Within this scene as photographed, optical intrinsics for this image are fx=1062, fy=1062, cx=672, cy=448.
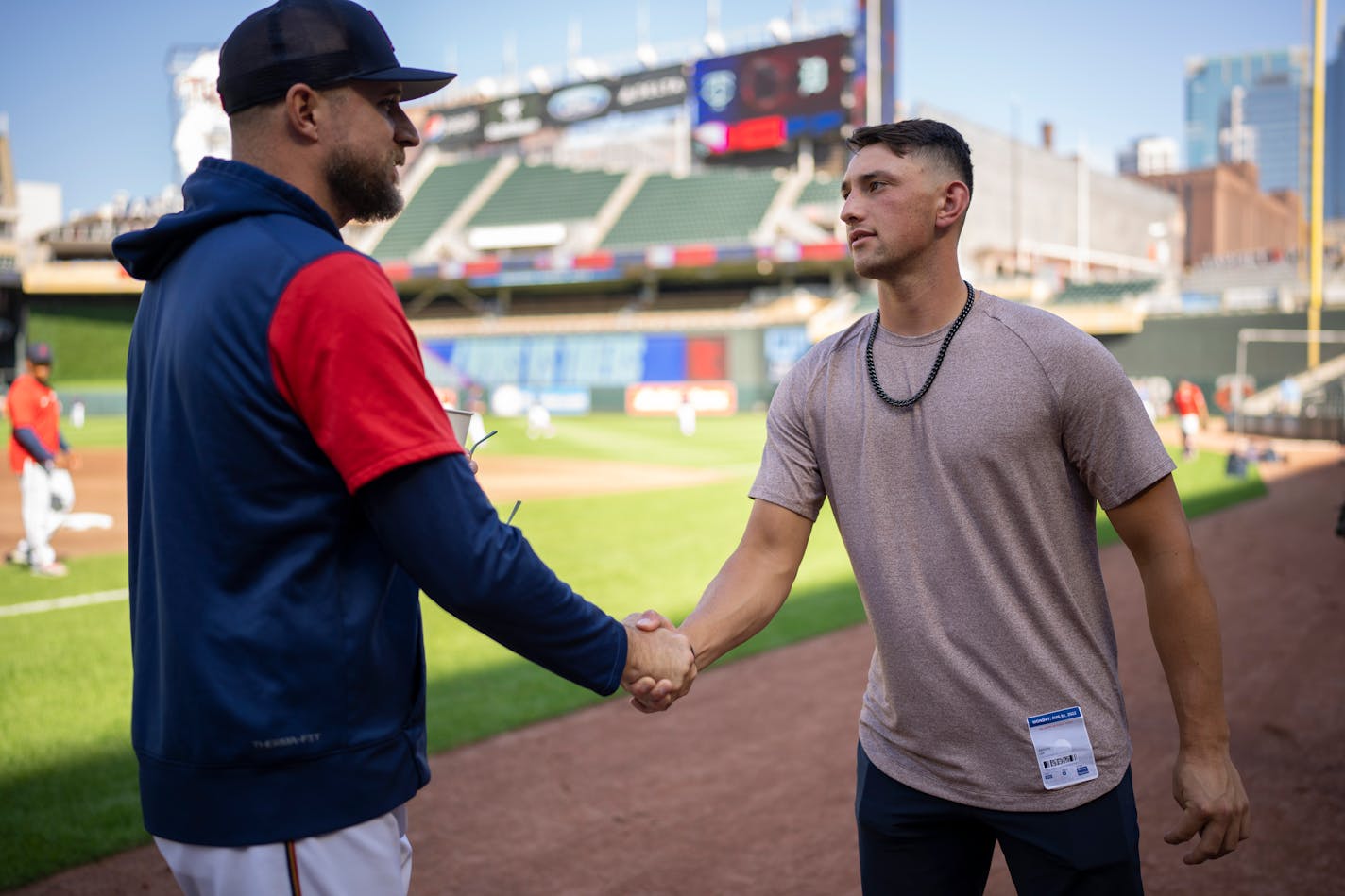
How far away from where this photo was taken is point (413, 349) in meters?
1.72

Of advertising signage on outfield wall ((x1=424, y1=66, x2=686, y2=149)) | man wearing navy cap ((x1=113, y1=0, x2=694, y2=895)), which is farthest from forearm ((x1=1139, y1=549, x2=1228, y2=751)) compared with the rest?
advertising signage on outfield wall ((x1=424, y1=66, x2=686, y2=149))

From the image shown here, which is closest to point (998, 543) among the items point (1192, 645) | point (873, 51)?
point (1192, 645)

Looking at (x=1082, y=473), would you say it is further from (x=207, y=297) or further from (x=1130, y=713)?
(x=1130, y=713)

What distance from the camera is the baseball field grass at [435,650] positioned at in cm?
502

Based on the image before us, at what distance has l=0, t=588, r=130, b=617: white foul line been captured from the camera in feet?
29.7

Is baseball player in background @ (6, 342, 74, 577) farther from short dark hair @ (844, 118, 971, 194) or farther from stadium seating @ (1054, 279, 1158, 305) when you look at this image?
stadium seating @ (1054, 279, 1158, 305)

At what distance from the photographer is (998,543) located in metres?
2.21

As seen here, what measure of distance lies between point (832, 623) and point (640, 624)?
6856 mm

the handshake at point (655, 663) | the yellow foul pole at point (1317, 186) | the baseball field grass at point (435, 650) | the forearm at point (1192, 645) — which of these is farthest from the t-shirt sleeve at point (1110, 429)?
the yellow foul pole at point (1317, 186)

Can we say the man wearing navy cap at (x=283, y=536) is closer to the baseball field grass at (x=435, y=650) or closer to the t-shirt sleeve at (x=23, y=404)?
the baseball field grass at (x=435, y=650)

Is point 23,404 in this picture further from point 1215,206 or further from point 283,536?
point 1215,206

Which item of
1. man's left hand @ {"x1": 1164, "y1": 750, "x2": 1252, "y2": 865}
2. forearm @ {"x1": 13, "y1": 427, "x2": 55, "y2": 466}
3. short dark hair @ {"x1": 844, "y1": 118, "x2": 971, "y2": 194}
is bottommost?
forearm @ {"x1": 13, "y1": 427, "x2": 55, "y2": 466}

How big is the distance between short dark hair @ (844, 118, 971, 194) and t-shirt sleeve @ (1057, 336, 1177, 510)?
523 millimetres

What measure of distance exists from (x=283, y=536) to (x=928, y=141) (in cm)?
161
